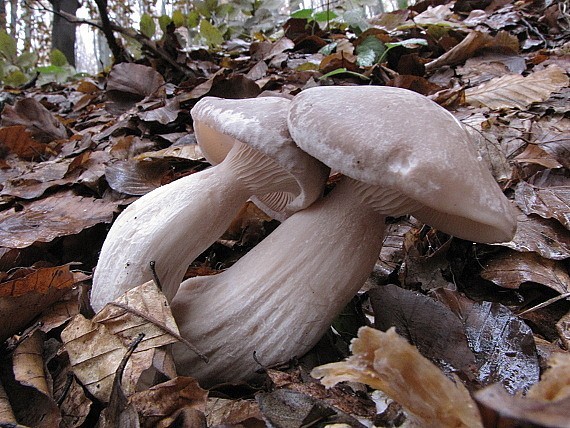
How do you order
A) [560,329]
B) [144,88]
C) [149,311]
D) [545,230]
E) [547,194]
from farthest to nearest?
[144,88], [547,194], [545,230], [560,329], [149,311]

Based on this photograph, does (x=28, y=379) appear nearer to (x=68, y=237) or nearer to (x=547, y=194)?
(x=68, y=237)

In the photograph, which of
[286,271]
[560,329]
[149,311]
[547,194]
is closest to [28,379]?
[149,311]

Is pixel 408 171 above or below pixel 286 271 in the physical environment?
above

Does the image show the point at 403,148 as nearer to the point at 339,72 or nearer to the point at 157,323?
the point at 157,323

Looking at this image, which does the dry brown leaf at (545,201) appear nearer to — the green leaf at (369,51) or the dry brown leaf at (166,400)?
the dry brown leaf at (166,400)

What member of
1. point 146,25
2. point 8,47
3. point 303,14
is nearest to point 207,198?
point 146,25

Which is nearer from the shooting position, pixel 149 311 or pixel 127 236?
pixel 149 311

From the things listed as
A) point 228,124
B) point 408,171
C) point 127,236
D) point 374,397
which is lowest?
point 374,397

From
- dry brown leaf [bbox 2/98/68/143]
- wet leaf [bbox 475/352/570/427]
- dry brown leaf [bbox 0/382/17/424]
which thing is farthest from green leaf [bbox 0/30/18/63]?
wet leaf [bbox 475/352/570/427]
